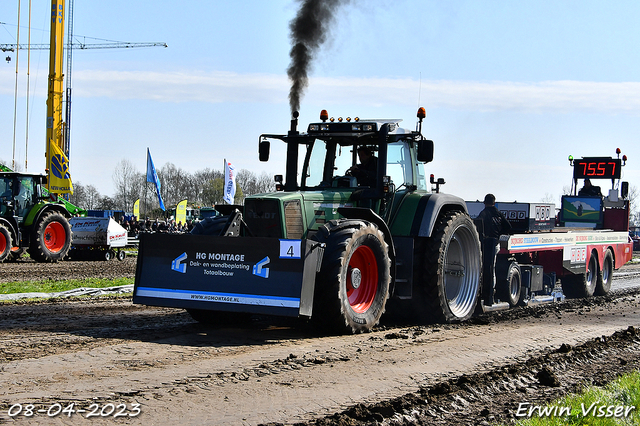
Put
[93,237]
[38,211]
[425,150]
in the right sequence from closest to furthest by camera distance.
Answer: [425,150] < [38,211] < [93,237]

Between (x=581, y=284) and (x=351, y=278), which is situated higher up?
(x=351, y=278)

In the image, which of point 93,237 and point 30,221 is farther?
point 93,237

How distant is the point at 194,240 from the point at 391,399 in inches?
136

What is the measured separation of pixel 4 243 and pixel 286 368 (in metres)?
16.0

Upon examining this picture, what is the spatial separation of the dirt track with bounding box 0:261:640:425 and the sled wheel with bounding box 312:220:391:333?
23 centimetres

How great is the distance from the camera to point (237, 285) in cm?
778

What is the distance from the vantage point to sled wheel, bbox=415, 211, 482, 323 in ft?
30.8

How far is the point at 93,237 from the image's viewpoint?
23062 mm

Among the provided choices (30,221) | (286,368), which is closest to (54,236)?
(30,221)

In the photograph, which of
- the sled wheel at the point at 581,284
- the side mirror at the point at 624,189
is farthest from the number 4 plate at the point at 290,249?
the side mirror at the point at 624,189

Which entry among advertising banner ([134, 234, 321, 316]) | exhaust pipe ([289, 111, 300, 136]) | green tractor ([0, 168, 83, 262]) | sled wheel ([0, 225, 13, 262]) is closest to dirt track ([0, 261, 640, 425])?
advertising banner ([134, 234, 321, 316])

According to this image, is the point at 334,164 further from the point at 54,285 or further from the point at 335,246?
the point at 54,285

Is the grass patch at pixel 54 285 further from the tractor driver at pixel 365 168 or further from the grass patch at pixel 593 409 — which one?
the grass patch at pixel 593 409

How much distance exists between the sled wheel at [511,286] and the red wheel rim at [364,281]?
395 cm
